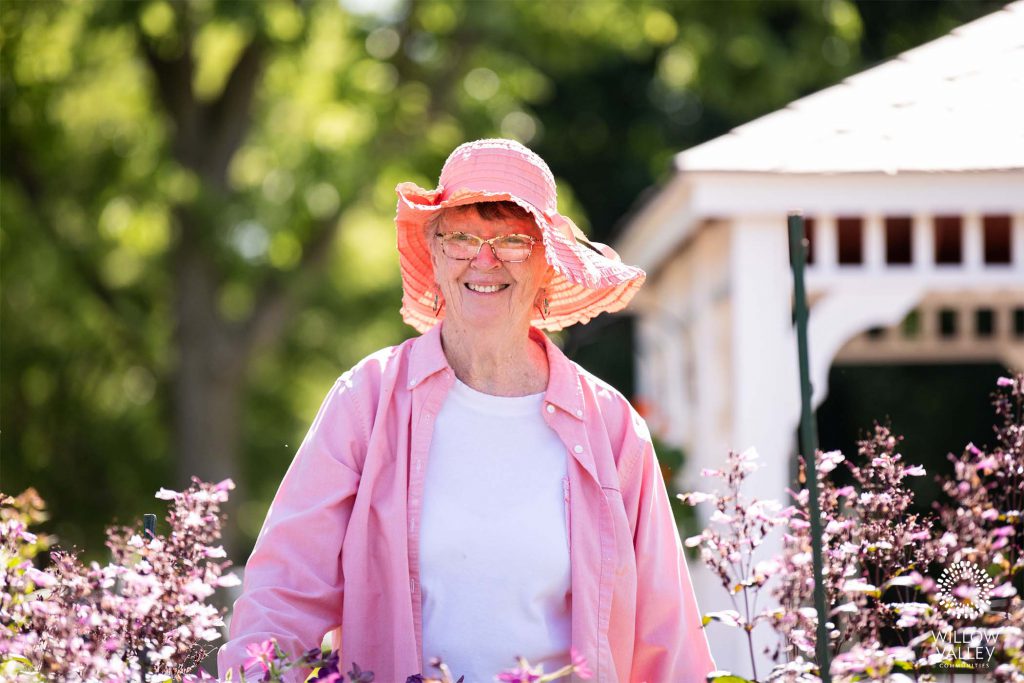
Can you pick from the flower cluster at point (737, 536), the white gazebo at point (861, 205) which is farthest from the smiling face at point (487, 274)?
A: the white gazebo at point (861, 205)

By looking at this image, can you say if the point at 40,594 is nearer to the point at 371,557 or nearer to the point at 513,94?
the point at 371,557

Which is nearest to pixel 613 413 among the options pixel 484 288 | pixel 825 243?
pixel 484 288

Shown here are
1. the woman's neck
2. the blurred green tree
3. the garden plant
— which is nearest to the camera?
the garden plant

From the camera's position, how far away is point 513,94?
14.1m

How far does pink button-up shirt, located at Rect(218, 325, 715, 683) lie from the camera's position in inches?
99.2

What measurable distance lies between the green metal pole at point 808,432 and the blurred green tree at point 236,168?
9.33 metres

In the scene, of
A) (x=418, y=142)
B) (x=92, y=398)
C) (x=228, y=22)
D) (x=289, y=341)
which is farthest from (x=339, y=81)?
(x=92, y=398)

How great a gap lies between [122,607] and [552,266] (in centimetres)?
102

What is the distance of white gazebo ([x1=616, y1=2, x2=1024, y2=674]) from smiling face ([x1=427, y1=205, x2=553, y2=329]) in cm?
237

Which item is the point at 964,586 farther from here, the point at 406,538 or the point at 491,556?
the point at 406,538

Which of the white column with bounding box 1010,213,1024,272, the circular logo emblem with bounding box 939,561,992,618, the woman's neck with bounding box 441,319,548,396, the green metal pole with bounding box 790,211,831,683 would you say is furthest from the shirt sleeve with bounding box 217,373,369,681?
the white column with bounding box 1010,213,1024,272

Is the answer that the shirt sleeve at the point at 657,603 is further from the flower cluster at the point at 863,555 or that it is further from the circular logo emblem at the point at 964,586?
the circular logo emblem at the point at 964,586

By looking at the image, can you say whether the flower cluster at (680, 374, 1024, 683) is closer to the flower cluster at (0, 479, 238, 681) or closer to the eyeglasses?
the eyeglasses

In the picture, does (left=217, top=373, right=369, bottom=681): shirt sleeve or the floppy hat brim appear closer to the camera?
(left=217, top=373, right=369, bottom=681): shirt sleeve
